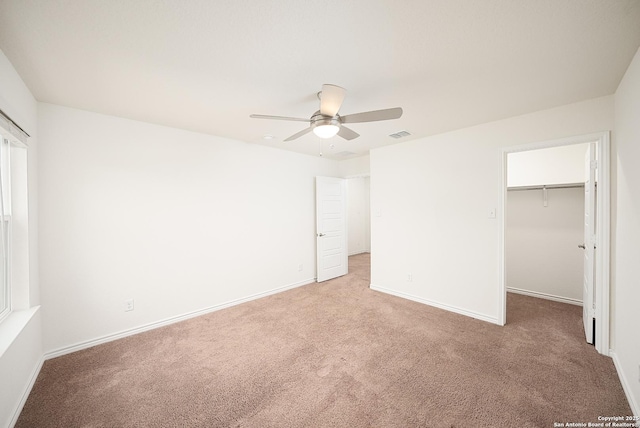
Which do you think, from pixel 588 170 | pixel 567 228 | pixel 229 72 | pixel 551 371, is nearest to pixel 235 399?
pixel 229 72

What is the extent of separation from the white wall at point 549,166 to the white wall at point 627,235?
158cm

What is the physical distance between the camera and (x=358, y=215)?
7840 millimetres

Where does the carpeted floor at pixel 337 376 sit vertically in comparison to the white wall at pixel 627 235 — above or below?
below

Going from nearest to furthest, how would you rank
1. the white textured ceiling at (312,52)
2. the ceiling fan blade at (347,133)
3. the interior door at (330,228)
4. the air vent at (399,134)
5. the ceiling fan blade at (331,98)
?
the white textured ceiling at (312,52), the ceiling fan blade at (331,98), the ceiling fan blade at (347,133), the air vent at (399,134), the interior door at (330,228)

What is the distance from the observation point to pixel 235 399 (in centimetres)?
189

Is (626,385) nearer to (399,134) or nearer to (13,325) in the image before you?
(399,134)

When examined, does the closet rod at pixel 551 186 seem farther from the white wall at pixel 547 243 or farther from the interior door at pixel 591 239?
the interior door at pixel 591 239

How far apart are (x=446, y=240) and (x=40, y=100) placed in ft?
16.0

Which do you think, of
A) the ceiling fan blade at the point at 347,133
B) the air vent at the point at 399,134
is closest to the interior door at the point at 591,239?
the air vent at the point at 399,134

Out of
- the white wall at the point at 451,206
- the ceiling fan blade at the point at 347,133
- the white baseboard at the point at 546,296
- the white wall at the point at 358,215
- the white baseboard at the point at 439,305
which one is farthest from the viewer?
the white wall at the point at 358,215

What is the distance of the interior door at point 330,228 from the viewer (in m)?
4.84

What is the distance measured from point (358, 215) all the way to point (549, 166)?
474 cm

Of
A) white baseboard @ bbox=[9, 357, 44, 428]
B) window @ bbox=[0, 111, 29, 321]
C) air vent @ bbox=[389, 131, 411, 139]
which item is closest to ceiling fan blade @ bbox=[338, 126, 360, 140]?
air vent @ bbox=[389, 131, 411, 139]

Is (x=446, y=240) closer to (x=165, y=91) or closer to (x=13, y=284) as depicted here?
(x=165, y=91)
